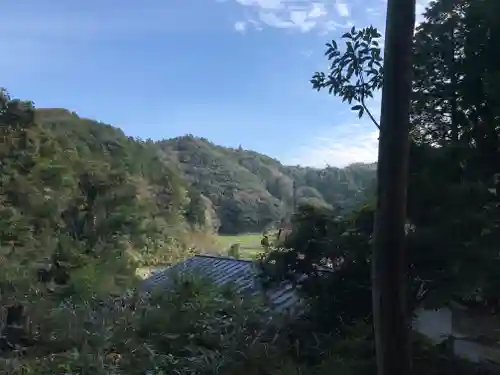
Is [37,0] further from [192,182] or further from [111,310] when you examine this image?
[192,182]

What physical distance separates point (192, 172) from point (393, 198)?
23.9m

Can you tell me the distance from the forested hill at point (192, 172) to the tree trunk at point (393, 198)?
46.8 ft

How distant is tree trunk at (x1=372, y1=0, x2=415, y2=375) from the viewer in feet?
6.22

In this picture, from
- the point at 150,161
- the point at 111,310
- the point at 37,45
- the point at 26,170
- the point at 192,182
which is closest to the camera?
the point at 111,310

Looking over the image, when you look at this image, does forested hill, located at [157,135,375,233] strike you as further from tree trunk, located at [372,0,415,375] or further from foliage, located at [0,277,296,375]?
tree trunk, located at [372,0,415,375]

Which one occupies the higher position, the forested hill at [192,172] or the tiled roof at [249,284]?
the forested hill at [192,172]

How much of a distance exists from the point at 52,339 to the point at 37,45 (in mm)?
7926

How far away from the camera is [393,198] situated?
1.90 m

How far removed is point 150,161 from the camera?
21.7 metres

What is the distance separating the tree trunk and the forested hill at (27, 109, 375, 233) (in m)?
14.3

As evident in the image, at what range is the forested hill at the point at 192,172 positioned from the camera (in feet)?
60.3

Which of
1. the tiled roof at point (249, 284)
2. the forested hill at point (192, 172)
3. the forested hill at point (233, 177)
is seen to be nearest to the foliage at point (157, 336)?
the tiled roof at point (249, 284)

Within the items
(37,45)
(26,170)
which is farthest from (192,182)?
(37,45)

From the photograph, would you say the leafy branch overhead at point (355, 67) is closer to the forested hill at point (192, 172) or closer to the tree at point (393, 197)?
the tree at point (393, 197)
